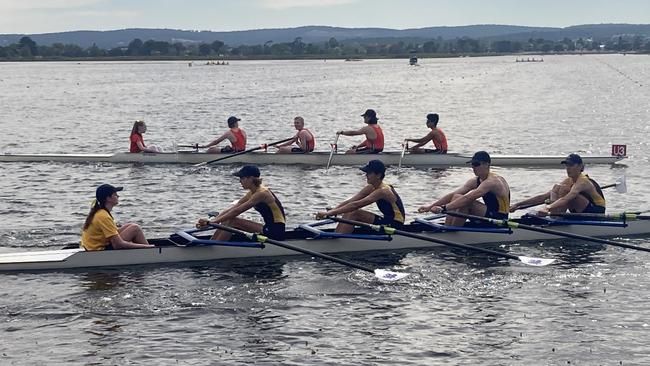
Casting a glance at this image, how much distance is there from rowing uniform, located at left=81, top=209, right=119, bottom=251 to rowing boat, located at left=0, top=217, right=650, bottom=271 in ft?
0.50

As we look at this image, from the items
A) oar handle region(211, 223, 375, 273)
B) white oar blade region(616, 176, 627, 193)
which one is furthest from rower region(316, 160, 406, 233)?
white oar blade region(616, 176, 627, 193)

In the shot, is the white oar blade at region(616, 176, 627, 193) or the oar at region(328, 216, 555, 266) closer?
the oar at region(328, 216, 555, 266)

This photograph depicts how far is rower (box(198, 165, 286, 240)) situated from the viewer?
20203 millimetres

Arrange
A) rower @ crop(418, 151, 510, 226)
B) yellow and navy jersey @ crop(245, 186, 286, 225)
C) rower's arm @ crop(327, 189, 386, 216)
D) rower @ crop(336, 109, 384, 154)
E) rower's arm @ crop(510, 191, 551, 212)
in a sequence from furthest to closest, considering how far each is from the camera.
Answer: rower @ crop(336, 109, 384, 154) < rower's arm @ crop(510, 191, 551, 212) < rower @ crop(418, 151, 510, 226) < rower's arm @ crop(327, 189, 386, 216) < yellow and navy jersey @ crop(245, 186, 286, 225)

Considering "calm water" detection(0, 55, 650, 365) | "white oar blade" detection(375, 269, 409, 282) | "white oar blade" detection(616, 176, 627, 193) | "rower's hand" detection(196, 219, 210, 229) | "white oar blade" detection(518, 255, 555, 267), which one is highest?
"white oar blade" detection(616, 176, 627, 193)

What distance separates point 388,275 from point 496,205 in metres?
4.34

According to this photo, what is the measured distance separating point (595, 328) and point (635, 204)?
14220mm

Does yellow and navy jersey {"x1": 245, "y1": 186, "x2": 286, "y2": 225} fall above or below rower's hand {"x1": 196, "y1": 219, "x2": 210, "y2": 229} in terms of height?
above

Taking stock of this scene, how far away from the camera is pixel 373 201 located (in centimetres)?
2112

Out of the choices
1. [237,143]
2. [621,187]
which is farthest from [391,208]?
[237,143]

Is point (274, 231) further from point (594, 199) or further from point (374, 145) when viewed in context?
point (374, 145)

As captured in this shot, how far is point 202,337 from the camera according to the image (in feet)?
52.6

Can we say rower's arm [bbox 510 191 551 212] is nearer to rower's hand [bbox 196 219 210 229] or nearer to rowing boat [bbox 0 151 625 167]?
rower's hand [bbox 196 219 210 229]

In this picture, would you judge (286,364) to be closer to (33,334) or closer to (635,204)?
(33,334)
